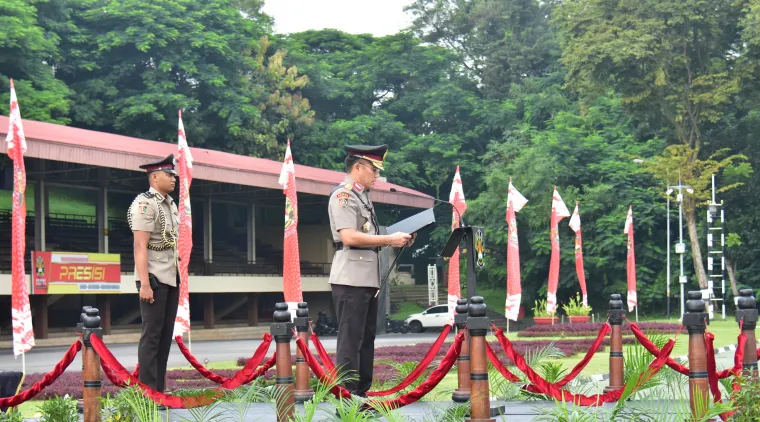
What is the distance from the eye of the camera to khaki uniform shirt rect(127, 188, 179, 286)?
7.97m

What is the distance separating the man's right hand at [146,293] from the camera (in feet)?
25.4

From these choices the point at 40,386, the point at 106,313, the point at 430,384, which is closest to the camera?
the point at 430,384

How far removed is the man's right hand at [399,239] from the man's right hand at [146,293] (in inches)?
75.8

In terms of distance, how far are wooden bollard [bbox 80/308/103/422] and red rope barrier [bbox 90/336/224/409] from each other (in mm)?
41

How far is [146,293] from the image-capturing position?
25.5 ft

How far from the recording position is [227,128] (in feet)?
145

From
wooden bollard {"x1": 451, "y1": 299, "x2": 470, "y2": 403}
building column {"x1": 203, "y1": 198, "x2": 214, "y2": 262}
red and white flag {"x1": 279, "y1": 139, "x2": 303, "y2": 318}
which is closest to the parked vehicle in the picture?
building column {"x1": 203, "y1": 198, "x2": 214, "y2": 262}

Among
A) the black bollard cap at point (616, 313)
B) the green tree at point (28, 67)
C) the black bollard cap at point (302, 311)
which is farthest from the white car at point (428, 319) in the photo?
the black bollard cap at point (302, 311)

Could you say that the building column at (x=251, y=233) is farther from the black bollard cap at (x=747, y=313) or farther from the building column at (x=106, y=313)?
the black bollard cap at (x=747, y=313)

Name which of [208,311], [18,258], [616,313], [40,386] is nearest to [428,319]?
[208,311]

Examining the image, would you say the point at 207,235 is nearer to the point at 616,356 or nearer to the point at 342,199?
the point at 616,356

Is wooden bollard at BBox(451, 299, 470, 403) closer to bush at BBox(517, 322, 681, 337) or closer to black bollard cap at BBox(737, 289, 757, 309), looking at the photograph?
black bollard cap at BBox(737, 289, 757, 309)

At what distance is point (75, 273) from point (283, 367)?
23.3 meters

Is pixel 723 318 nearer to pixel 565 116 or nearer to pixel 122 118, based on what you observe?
pixel 565 116
